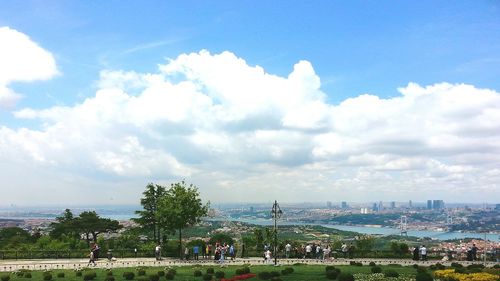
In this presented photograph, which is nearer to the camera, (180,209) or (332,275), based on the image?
(332,275)

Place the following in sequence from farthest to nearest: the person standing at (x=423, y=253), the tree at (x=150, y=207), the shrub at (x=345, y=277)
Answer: the tree at (x=150, y=207) < the person standing at (x=423, y=253) < the shrub at (x=345, y=277)

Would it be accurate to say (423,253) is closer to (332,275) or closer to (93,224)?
(332,275)

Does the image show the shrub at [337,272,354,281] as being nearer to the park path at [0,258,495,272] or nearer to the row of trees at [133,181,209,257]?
the park path at [0,258,495,272]

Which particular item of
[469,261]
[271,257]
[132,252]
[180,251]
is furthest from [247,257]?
[469,261]

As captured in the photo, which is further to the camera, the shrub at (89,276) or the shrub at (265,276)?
the shrub at (89,276)

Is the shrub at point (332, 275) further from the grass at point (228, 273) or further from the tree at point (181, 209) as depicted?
the tree at point (181, 209)

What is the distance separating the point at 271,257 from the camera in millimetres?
47062

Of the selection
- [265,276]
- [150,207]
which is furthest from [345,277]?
[150,207]

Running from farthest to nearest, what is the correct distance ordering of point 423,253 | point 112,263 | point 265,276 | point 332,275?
1. point 423,253
2. point 112,263
3. point 265,276
4. point 332,275

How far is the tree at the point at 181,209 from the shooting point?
46.2 m

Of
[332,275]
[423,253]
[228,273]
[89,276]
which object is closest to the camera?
[332,275]

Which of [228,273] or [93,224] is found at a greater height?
[228,273]

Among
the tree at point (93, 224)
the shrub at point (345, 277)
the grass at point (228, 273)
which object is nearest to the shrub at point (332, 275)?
the grass at point (228, 273)

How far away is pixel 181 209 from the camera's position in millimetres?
46000
